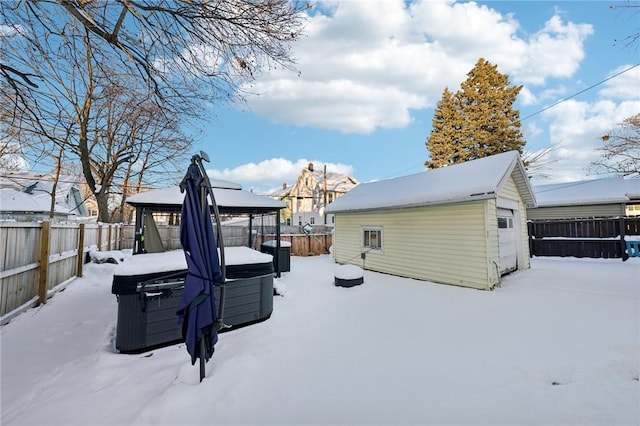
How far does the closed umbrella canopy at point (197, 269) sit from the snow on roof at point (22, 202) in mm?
16152

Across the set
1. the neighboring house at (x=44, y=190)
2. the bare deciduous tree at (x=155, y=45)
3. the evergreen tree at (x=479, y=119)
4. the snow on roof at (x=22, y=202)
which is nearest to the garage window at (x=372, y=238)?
the bare deciduous tree at (x=155, y=45)

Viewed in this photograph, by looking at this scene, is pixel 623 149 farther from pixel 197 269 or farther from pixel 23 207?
pixel 23 207

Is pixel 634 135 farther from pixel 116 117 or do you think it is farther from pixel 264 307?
pixel 116 117

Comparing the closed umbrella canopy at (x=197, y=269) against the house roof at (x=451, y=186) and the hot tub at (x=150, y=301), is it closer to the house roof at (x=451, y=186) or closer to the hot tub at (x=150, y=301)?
the hot tub at (x=150, y=301)

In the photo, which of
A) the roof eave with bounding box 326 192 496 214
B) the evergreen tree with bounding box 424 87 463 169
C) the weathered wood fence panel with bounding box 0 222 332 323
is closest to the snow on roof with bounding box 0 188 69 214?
the weathered wood fence panel with bounding box 0 222 332 323

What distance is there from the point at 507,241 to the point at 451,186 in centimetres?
270

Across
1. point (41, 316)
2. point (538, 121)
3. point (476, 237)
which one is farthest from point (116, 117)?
point (538, 121)

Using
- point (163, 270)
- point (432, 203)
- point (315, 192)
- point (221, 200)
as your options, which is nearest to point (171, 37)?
point (163, 270)

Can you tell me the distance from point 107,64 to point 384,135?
14.1 meters

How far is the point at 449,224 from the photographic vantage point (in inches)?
276

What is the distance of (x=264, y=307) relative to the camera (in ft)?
14.2

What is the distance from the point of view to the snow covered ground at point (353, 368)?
208 centimetres

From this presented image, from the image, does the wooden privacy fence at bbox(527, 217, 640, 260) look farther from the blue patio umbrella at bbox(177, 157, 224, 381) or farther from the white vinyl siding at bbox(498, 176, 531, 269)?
the blue patio umbrella at bbox(177, 157, 224, 381)

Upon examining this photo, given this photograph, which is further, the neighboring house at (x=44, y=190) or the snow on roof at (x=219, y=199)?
the neighboring house at (x=44, y=190)
